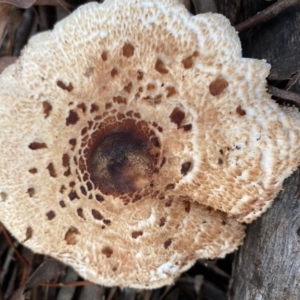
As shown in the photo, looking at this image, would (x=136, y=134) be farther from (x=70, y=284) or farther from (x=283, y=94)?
(x=70, y=284)

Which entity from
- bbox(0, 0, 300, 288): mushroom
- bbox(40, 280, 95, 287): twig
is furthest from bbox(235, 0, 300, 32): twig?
bbox(40, 280, 95, 287): twig

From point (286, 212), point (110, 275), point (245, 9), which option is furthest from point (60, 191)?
point (245, 9)

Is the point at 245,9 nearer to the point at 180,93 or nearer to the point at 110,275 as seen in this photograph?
the point at 180,93

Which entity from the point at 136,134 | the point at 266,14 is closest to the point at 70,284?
the point at 136,134

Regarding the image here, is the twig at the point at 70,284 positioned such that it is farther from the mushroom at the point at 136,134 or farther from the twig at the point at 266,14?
the twig at the point at 266,14

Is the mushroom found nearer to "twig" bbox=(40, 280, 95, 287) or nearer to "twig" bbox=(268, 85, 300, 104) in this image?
"twig" bbox=(268, 85, 300, 104)

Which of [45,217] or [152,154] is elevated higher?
[152,154]
